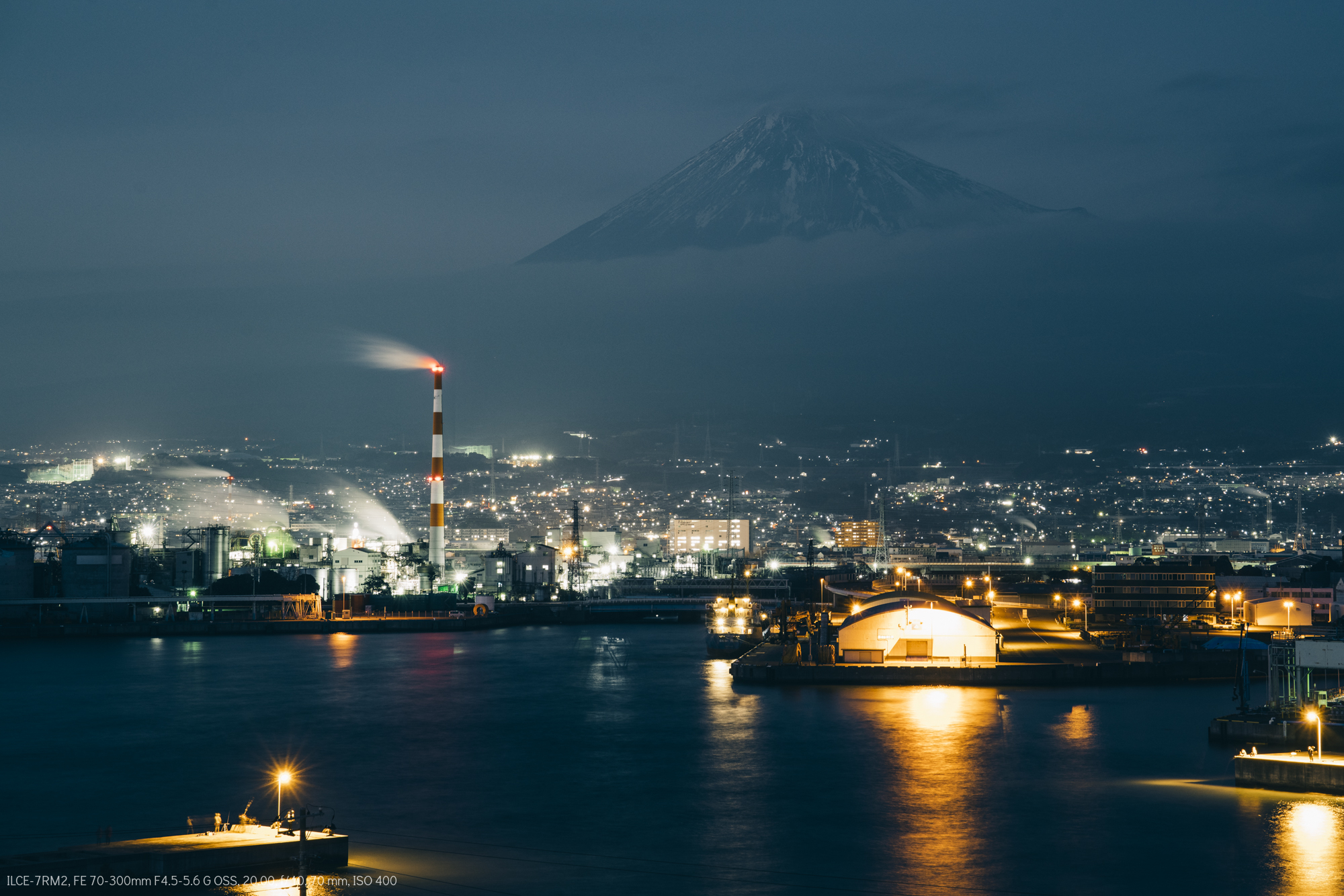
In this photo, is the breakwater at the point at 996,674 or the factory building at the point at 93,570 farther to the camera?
the factory building at the point at 93,570

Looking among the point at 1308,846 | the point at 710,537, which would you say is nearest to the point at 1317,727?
the point at 1308,846

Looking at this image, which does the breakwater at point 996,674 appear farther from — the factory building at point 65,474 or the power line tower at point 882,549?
the factory building at point 65,474

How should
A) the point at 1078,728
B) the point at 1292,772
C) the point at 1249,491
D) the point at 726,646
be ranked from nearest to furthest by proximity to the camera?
the point at 1292,772, the point at 1078,728, the point at 726,646, the point at 1249,491

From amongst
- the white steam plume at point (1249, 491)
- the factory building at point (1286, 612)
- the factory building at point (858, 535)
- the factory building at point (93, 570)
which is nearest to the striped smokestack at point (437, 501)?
the factory building at point (93, 570)

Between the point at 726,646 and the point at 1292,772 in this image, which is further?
the point at 726,646

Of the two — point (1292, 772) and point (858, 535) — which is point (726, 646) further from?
point (858, 535)

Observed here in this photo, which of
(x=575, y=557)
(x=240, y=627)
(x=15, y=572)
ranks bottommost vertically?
(x=240, y=627)

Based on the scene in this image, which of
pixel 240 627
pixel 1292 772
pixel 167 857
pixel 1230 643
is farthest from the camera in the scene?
pixel 240 627
